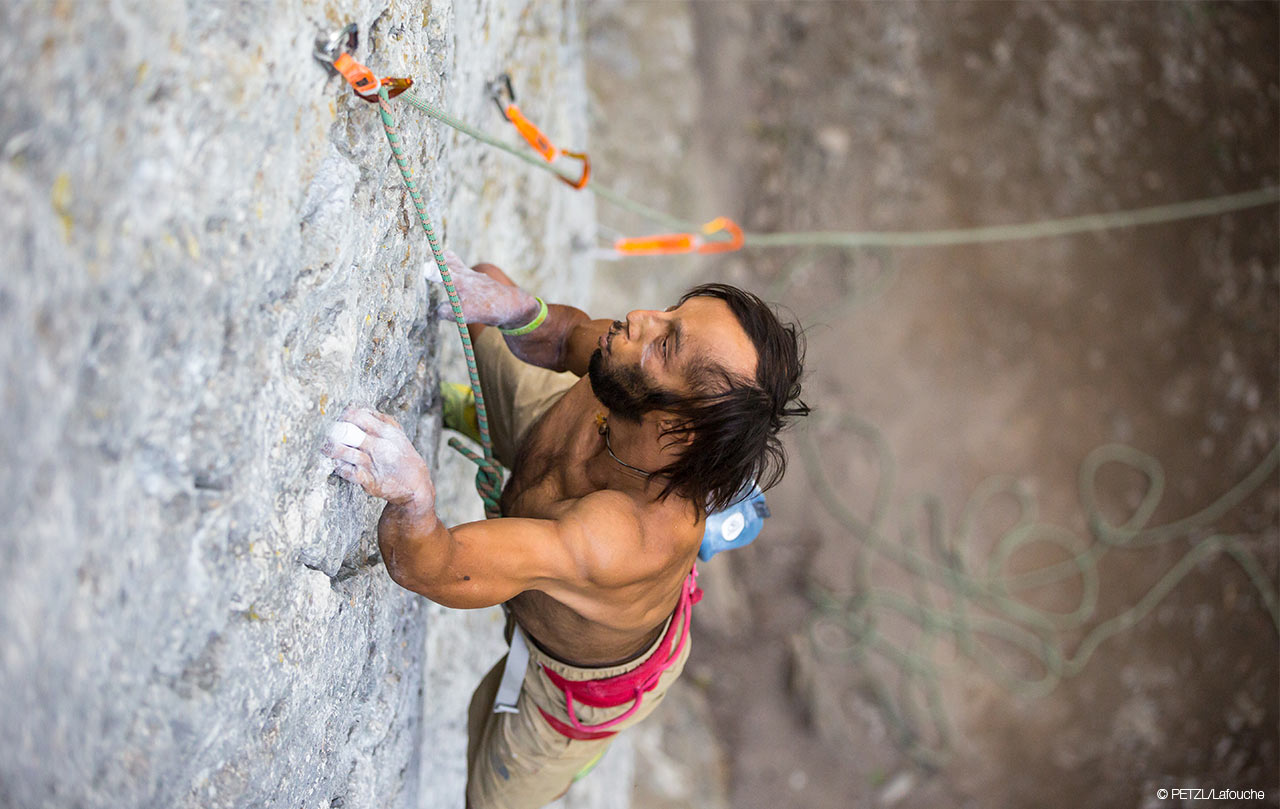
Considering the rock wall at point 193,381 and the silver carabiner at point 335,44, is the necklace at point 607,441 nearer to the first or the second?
the rock wall at point 193,381

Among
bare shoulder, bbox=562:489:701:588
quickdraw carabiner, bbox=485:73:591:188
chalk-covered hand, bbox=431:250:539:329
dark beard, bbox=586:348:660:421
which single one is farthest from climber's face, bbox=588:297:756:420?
quickdraw carabiner, bbox=485:73:591:188

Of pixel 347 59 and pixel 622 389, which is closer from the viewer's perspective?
pixel 347 59

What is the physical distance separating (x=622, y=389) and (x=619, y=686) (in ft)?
2.20

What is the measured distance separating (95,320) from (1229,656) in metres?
5.01

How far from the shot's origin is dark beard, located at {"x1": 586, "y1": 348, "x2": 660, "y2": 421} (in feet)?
5.06

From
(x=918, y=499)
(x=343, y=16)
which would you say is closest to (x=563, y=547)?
(x=343, y=16)

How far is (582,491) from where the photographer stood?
1.66 m

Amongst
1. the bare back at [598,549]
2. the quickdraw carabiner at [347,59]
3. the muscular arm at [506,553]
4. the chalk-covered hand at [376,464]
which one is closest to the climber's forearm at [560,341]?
the bare back at [598,549]

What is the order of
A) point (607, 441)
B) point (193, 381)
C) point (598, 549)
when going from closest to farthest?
point (193, 381), point (598, 549), point (607, 441)

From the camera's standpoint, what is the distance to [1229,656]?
4.48 m

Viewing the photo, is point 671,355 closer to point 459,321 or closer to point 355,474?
point 459,321

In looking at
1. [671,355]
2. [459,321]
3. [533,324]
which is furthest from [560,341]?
[671,355]

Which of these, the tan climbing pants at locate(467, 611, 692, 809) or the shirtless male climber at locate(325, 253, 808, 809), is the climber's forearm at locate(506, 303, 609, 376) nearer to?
A: the shirtless male climber at locate(325, 253, 808, 809)

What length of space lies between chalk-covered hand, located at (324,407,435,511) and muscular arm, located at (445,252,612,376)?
527mm
